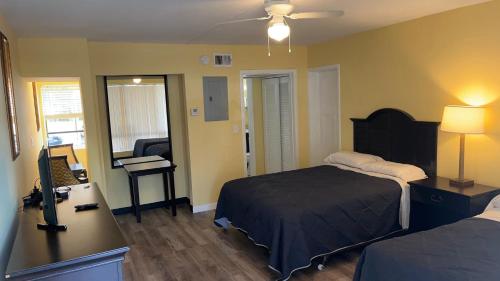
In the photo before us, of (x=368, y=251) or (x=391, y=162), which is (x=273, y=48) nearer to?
(x=391, y=162)

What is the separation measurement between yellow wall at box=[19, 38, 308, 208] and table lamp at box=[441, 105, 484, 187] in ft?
8.20

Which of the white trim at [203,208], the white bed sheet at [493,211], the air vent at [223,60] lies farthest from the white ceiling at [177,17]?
the white trim at [203,208]

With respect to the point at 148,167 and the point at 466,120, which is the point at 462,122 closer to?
the point at 466,120

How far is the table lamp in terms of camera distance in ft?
10.5

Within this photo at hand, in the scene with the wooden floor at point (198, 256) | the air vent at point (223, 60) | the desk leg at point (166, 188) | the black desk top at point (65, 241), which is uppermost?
the air vent at point (223, 60)

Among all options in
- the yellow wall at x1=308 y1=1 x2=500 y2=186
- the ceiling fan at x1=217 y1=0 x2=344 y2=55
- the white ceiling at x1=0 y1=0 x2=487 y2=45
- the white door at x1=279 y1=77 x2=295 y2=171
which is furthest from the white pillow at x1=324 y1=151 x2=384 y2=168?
the ceiling fan at x1=217 y1=0 x2=344 y2=55

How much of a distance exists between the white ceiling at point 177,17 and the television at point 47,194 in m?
1.21

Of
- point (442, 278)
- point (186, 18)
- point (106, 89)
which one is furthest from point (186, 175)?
point (442, 278)

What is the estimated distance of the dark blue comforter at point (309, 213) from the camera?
118 inches

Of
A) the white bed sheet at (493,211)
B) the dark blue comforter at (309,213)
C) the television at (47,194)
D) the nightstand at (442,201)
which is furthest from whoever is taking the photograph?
the nightstand at (442,201)

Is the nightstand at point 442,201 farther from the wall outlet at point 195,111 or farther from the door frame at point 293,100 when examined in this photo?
the wall outlet at point 195,111

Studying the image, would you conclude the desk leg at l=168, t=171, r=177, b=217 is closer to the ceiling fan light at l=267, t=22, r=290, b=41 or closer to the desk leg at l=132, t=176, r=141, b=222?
the desk leg at l=132, t=176, r=141, b=222

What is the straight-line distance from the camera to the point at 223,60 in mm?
5059

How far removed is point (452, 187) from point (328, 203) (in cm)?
116
